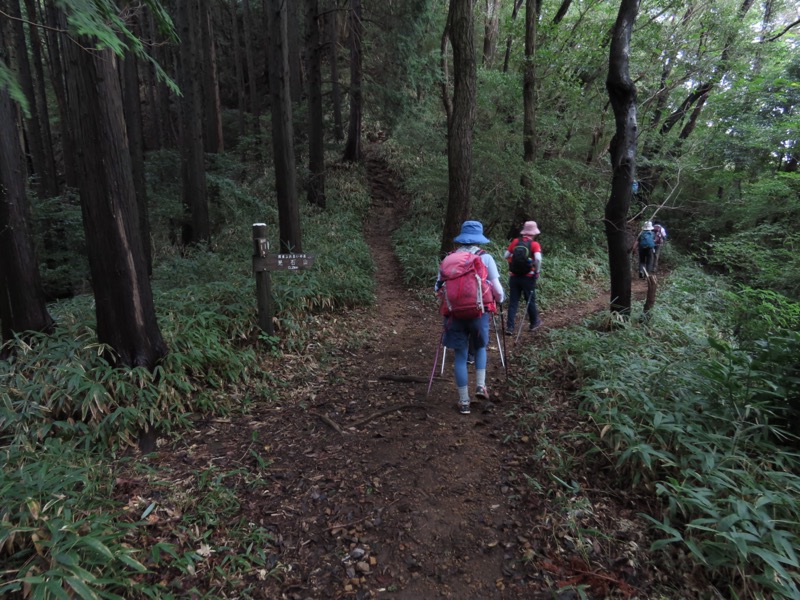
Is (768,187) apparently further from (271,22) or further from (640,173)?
(271,22)

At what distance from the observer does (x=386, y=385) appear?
5426 millimetres

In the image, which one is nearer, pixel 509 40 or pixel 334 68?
pixel 509 40

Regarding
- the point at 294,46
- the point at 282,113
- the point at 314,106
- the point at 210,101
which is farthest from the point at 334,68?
the point at 282,113

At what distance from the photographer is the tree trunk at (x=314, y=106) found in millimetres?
13795

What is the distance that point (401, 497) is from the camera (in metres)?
3.38

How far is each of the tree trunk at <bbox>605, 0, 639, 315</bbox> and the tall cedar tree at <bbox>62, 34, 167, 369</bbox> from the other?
20.7ft

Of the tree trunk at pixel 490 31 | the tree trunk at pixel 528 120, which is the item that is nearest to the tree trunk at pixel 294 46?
the tree trunk at pixel 528 120

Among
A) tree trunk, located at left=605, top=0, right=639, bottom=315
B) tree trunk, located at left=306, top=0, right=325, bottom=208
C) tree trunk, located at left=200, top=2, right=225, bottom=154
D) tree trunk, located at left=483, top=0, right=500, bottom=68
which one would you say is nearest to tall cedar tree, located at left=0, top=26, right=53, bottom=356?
tree trunk, located at left=605, top=0, right=639, bottom=315

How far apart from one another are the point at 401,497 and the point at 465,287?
2.11 meters

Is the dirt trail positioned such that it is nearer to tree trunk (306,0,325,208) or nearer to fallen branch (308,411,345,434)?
fallen branch (308,411,345,434)

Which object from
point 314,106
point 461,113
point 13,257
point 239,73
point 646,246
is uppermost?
point 239,73

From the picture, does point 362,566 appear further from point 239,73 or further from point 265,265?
point 239,73

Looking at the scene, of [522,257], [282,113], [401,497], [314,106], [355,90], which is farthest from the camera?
[355,90]

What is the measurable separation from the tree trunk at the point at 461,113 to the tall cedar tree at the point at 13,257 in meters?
7.07
